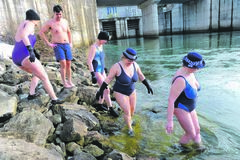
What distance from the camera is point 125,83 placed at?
4.33 meters

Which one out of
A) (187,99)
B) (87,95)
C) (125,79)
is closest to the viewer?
(187,99)

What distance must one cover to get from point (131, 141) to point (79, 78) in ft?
13.9

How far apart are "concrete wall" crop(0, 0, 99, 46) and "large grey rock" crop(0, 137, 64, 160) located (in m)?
8.85

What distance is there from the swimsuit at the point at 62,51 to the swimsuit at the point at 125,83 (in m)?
2.30

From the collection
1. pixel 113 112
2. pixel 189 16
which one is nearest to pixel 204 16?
pixel 189 16

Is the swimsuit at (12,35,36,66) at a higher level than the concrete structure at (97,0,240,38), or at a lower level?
lower

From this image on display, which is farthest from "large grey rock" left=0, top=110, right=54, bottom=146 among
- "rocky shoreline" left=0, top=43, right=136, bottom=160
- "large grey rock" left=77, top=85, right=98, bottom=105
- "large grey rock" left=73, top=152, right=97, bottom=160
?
"large grey rock" left=77, top=85, right=98, bottom=105

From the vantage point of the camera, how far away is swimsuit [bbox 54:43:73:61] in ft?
19.6

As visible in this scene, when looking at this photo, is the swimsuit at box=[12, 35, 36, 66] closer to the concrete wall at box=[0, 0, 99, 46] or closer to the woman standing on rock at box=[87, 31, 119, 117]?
the woman standing on rock at box=[87, 31, 119, 117]

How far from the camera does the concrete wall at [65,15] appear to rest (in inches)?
440

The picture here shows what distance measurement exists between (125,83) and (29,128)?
1892mm

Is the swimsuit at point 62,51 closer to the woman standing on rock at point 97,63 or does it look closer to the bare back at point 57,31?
the bare back at point 57,31

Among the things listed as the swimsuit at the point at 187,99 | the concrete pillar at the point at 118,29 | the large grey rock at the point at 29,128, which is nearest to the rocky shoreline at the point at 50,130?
the large grey rock at the point at 29,128

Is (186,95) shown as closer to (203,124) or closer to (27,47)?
(203,124)
